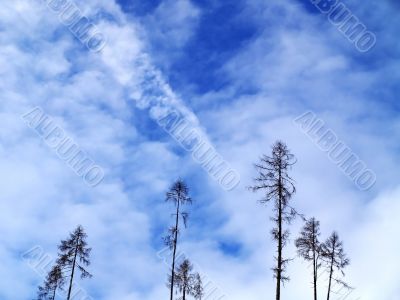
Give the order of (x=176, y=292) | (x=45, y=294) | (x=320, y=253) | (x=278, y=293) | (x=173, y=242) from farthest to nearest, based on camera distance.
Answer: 1. (x=45, y=294)
2. (x=176, y=292)
3. (x=320, y=253)
4. (x=173, y=242)
5. (x=278, y=293)

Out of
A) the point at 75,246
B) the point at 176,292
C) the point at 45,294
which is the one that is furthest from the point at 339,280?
the point at 45,294

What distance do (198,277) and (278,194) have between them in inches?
872

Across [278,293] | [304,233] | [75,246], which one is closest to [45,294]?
[75,246]

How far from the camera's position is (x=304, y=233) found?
33.2m

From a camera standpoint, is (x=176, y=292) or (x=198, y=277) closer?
(x=176, y=292)

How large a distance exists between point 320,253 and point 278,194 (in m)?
13.3

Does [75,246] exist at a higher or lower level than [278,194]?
higher

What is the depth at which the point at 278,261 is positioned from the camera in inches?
838

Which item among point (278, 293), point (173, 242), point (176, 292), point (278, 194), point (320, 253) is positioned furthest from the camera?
point (176, 292)

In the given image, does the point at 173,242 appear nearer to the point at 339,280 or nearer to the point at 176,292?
the point at 176,292

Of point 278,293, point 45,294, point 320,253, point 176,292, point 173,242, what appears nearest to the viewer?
point 278,293

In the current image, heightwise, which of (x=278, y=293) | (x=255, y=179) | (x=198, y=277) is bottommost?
(x=278, y=293)

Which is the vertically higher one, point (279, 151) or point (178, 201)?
point (178, 201)

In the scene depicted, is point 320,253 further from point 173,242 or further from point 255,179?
point 255,179
